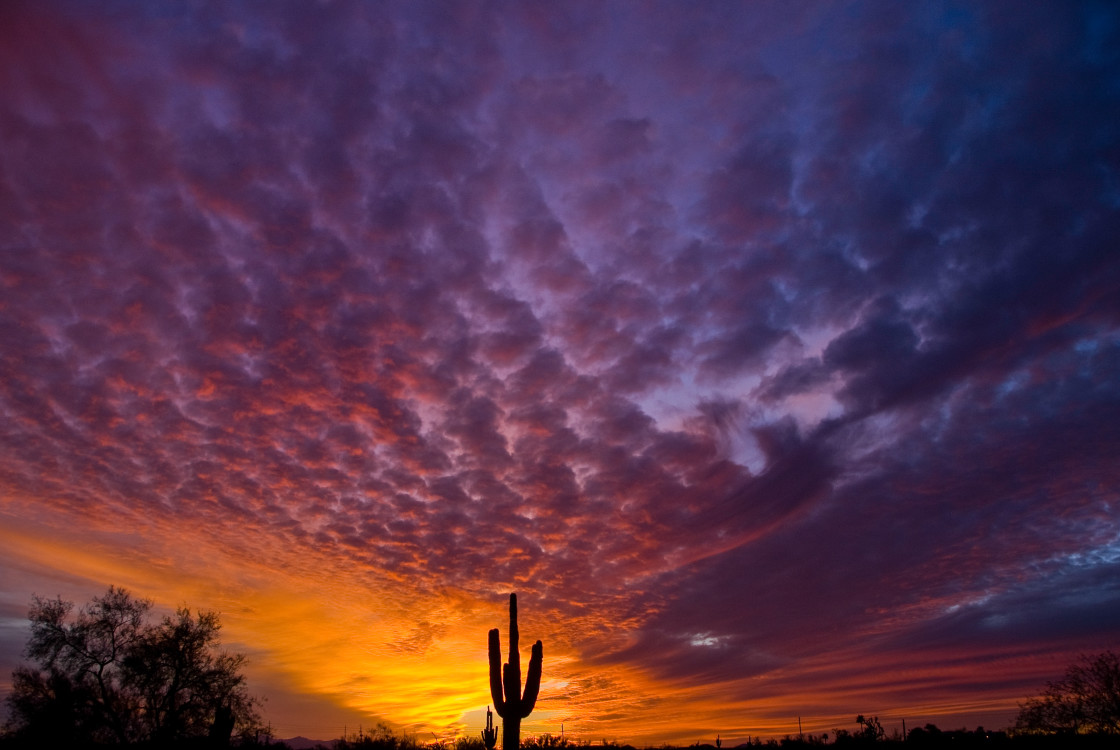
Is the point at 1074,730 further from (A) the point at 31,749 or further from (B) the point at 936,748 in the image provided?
(A) the point at 31,749

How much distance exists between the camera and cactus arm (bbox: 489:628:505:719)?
2472cm

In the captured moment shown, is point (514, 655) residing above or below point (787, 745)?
above

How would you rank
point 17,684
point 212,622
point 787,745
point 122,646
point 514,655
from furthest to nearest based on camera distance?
point 787,745 < point 212,622 < point 122,646 < point 17,684 < point 514,655

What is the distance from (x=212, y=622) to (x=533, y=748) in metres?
24.3

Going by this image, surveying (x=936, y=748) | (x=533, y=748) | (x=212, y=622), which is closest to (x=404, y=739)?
(x=533, y=748)

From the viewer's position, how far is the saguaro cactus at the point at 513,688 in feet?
79.8

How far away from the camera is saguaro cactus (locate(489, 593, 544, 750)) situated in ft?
79.8

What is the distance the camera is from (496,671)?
997 inches

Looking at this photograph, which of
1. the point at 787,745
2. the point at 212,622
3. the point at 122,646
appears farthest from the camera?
the point at 787,745

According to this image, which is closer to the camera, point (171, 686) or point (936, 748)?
point (936, 748)

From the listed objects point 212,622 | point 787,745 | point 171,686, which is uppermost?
point 212,622

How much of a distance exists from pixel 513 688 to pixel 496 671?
4.05 ft

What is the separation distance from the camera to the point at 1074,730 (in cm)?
3953

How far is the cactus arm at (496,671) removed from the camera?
2472cm
